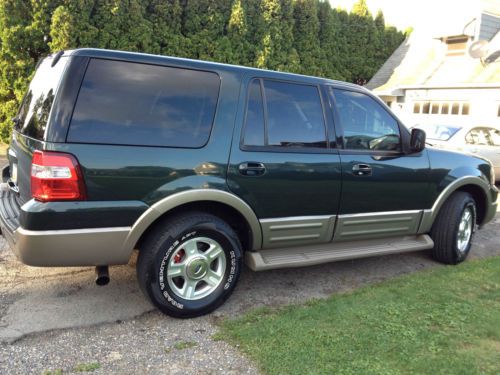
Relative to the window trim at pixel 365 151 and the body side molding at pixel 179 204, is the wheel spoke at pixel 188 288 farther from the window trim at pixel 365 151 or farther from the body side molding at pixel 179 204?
the window trim at pixel 365 151

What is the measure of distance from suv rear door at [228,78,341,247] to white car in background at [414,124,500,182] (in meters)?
5.96

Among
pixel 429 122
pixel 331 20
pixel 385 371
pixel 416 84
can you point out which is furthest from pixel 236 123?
pixel 416 84

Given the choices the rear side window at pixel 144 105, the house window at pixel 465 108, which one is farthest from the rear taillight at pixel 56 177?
the house window at pixel 465 108

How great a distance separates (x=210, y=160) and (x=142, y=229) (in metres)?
0.70

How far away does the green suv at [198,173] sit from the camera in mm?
2896

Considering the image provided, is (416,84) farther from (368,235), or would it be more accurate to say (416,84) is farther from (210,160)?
(210,160)

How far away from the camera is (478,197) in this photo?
17.0 ft

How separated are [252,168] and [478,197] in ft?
10.5

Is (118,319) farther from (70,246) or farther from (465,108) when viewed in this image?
(465,108)

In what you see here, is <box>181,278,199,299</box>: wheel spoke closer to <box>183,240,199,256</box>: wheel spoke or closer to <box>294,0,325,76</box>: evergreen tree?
<box>183,240,199,256</box>: wheel spoke

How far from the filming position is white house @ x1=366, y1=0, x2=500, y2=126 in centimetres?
1543

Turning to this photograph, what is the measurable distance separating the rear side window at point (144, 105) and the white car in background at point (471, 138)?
6953 millimetres

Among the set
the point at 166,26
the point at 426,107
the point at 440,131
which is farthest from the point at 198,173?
the point at 426,107

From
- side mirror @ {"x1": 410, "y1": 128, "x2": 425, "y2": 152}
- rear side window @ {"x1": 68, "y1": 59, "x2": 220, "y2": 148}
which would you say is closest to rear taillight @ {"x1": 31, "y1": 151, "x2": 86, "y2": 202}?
rear side window @ {"x1": 68, "y1": 59, "x2": 220, "y2": 148}
